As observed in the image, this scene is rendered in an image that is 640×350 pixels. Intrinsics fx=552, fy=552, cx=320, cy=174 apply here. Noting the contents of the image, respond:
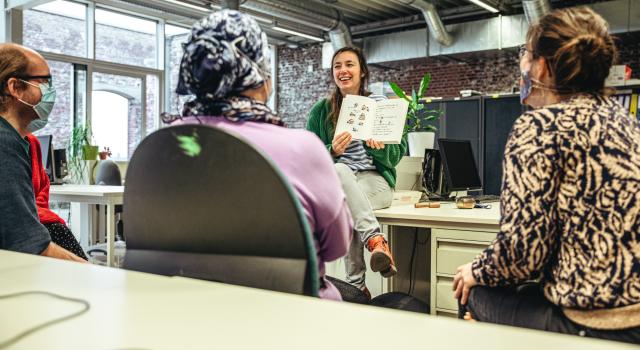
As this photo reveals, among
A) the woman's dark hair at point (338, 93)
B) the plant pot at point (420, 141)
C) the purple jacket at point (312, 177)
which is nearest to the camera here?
the purple jacket at point (312, 177)

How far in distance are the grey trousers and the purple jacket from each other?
1.32 metres

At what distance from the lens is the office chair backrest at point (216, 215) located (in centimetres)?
93

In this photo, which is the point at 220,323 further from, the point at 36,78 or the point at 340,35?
the point at 340,35

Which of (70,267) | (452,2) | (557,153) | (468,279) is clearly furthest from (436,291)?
(452,2)

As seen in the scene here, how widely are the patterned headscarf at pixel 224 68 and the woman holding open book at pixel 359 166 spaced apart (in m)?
1.33

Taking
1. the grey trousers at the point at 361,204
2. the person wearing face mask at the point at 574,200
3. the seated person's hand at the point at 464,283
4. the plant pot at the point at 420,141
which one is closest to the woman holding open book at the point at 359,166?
the grey trousers at the point at 361,204

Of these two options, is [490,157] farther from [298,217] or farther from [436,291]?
[298,217]

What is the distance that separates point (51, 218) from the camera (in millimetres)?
2143

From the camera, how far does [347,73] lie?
304 cm

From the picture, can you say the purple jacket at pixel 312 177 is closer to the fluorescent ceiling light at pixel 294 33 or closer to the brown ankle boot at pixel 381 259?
the brown ankle boot at pixel 381 259

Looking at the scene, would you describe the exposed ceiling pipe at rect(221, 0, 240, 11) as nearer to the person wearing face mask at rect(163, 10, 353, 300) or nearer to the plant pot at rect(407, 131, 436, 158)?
the plant pot at rect(407, 131, 436, 158)

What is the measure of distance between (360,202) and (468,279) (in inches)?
43.7

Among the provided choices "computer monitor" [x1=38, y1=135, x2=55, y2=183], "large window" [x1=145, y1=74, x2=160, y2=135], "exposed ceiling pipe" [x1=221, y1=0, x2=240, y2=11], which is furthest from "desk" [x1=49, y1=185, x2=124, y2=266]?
"large window" [x1=145, y1=74, x2=160, y2=135]

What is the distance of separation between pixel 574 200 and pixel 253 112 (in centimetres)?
73
